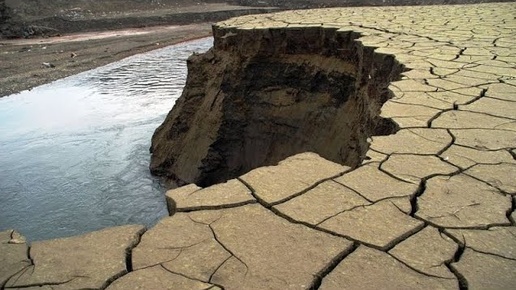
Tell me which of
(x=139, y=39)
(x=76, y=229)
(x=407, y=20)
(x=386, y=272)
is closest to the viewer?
(x=386, y=272)

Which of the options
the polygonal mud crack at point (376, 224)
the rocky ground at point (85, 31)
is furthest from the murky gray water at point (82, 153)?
the polygonal mud crack at point (376, 224)

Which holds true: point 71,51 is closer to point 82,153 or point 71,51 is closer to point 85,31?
point 85,31

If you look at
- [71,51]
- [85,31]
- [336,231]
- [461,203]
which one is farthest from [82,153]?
[85,31]

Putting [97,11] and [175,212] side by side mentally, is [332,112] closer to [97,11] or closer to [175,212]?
[175,212]

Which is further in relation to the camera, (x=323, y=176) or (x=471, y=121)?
(x=471, y=121)

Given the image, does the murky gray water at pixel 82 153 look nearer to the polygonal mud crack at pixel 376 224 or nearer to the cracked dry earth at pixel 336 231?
the cracked dry earth at pixel 336 231

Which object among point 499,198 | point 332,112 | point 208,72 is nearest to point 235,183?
point 499,198

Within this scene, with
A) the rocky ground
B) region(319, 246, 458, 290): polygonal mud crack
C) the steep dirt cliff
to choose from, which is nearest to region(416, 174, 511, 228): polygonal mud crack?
region(319, 246, 458, 290): polygonal mud crack

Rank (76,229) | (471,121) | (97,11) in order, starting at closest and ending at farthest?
1. (471,121)
2. (76,229)
3. (97,11)

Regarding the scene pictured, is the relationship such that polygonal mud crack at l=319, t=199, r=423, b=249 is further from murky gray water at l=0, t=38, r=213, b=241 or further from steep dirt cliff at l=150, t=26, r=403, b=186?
murky gray water at l=0, t=38, r=213, b=241

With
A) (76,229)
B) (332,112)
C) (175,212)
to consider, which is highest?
(175,212)
